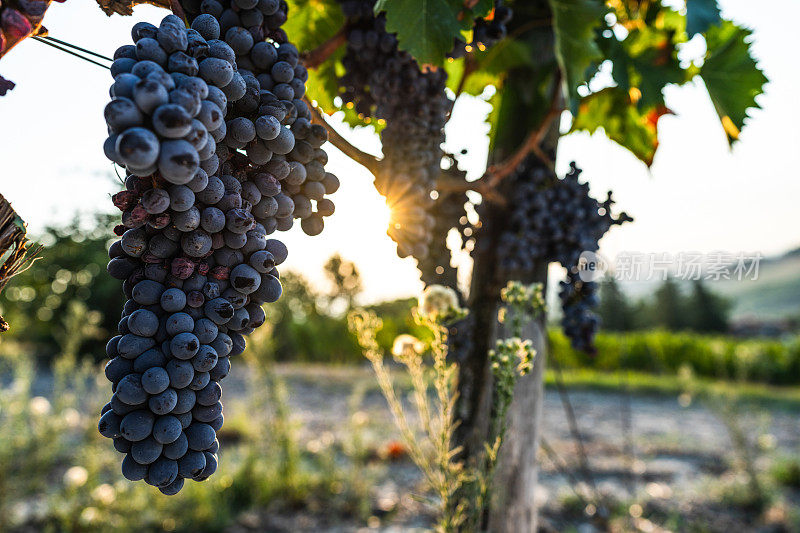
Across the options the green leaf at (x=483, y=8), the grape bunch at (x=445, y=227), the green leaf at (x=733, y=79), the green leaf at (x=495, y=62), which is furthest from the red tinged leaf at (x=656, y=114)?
the green leaf at (x=483, y=8)

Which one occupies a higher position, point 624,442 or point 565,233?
point 565,233

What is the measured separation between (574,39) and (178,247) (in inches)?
37.5

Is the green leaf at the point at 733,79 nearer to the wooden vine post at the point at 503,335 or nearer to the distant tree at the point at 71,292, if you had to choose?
the wooden vine post at the point at 503,335

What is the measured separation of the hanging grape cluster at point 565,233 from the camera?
1.33 metres

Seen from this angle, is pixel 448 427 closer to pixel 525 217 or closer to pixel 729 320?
pixel 525 217

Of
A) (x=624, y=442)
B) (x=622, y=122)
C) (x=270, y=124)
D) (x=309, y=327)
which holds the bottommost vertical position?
(x=624, y=442)

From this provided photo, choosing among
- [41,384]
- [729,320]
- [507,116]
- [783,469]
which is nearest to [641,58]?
[507,116]

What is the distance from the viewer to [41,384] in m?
9.50

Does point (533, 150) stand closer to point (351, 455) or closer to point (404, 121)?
point (404, 121)

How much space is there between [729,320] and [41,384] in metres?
19.4

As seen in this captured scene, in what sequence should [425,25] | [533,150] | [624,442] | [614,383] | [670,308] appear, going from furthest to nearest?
[670,308] < [614,383] < [624,442] < [533,150] < [425,25]

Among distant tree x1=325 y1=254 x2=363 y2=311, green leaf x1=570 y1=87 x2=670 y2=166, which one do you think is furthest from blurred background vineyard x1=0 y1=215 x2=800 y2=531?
distant tree x1=325 y1=254 x2=363 y2=311

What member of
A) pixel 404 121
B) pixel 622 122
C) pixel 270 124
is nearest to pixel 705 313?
pixel 622 122

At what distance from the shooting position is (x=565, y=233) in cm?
134
